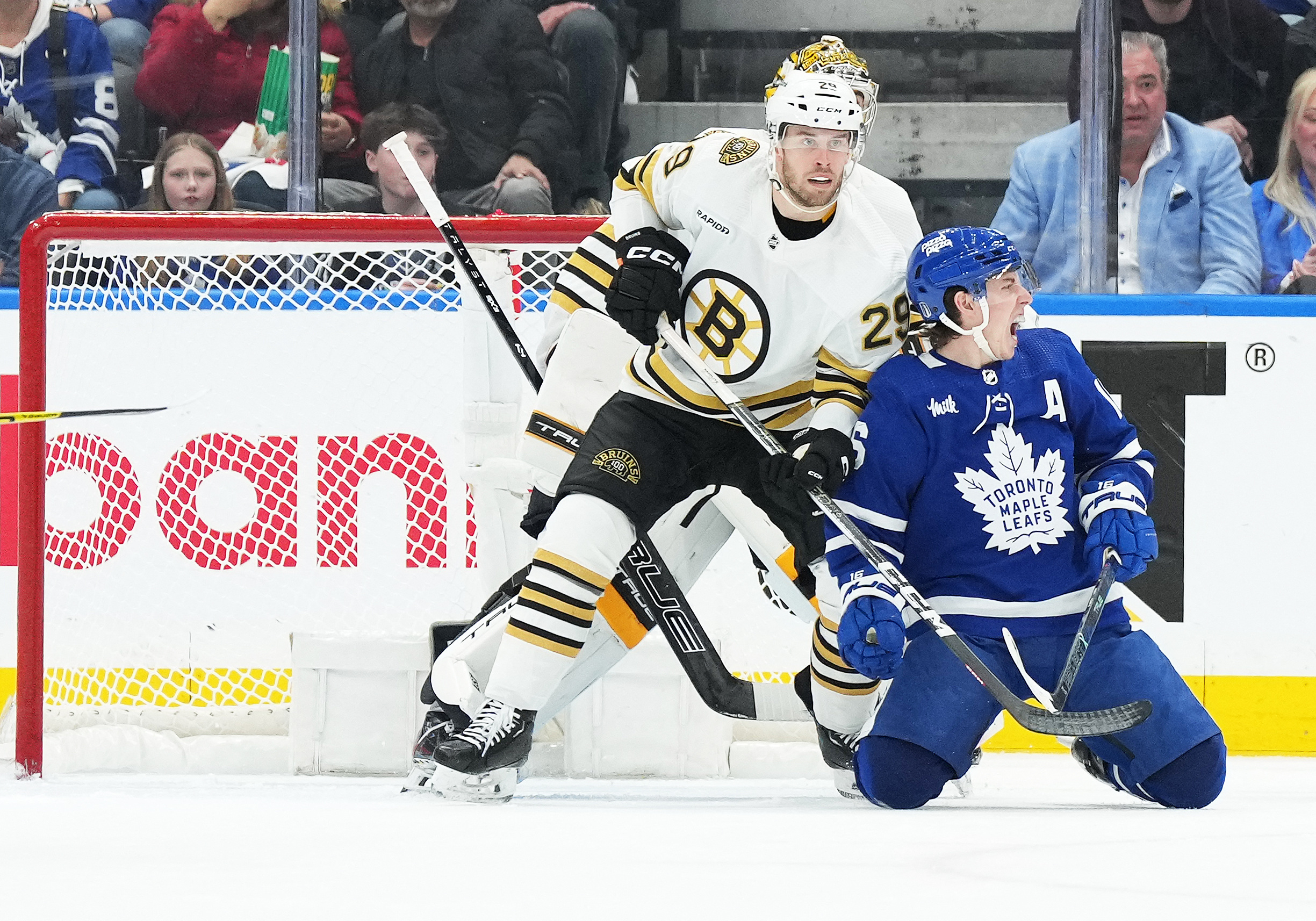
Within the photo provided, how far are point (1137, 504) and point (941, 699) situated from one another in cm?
37

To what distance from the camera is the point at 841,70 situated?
1.95m

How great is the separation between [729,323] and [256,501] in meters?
1.03

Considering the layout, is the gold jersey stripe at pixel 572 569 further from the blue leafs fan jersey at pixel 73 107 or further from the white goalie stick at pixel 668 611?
the blue leafs fan jersey at pixel 73 107

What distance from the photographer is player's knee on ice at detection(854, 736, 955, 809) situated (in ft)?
6.09

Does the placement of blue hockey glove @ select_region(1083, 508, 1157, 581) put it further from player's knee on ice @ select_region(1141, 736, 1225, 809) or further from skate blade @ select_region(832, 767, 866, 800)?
skate blade @ select_region(832, 767, 866, 800)

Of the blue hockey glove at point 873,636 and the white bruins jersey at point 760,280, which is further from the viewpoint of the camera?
the white bruins jersey at point 760,280

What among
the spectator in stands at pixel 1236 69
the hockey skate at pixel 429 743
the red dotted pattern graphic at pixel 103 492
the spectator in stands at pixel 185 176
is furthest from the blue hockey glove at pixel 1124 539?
the spectator in stands at pixel 185 176

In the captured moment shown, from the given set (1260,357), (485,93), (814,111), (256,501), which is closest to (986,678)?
(814,111)

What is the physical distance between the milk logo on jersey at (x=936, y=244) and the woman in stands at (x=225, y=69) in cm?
152

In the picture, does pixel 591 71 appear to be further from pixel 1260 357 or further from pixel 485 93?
pixel 1260 357

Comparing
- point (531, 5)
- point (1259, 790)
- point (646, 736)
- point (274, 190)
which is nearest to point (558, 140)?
point (531, 5)

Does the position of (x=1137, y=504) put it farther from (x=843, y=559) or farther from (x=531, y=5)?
(x=531, y=5)

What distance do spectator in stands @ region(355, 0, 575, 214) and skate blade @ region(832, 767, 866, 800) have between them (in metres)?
1.51

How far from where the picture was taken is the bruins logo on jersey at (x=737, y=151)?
2.01 metres
